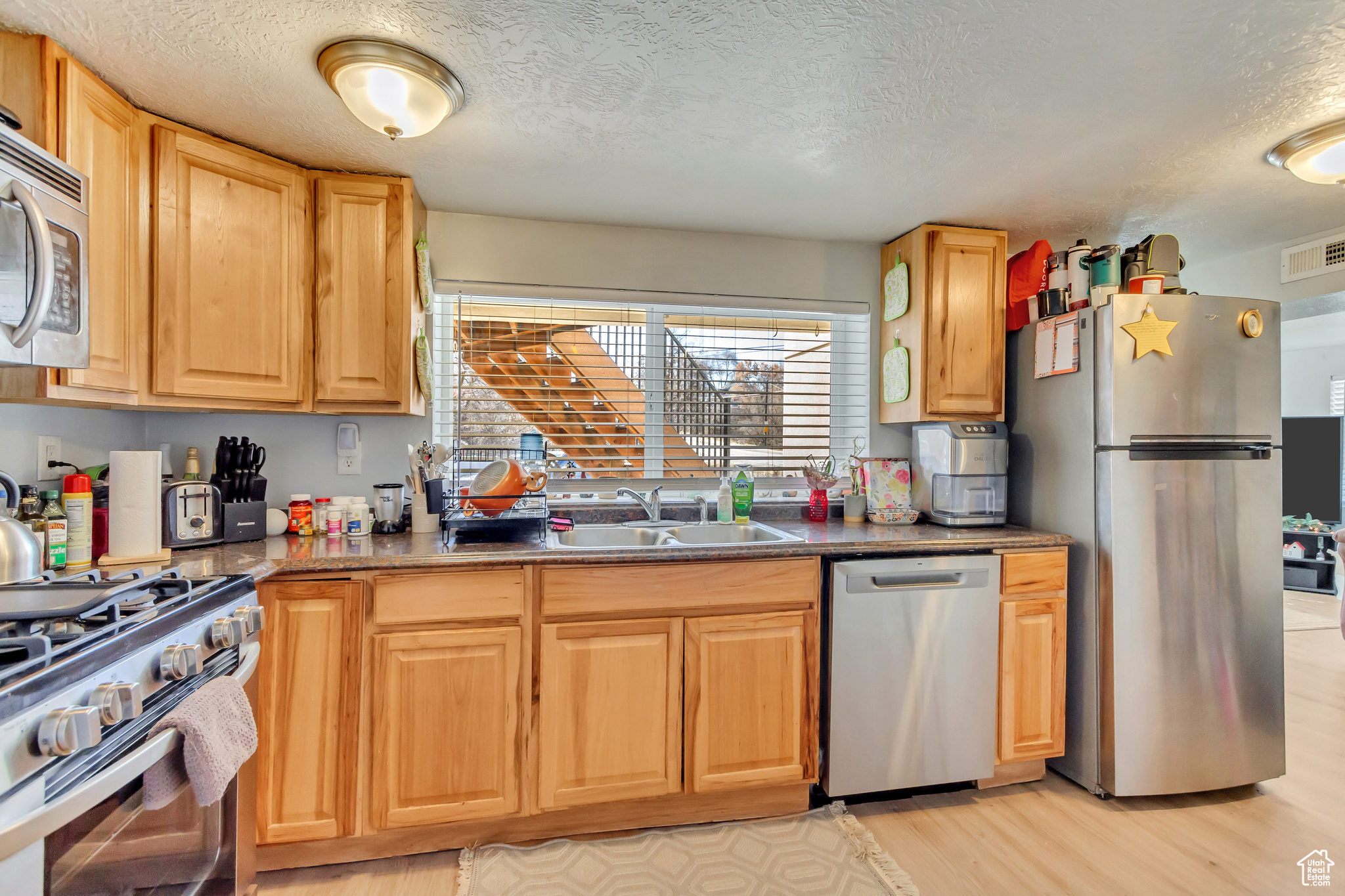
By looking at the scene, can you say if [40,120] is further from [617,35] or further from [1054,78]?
[1054,78]

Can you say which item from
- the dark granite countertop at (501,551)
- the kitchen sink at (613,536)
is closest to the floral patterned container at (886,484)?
the dark granite countertop at (501,551)

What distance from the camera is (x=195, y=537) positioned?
1932mm

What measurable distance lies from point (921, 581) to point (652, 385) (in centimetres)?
138

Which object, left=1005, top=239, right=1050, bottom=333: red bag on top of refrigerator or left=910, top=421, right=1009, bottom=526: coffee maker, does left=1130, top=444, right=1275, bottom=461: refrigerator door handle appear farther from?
left=1005, top=239, right=1050, bottom=333: red bag on top of refrigerator

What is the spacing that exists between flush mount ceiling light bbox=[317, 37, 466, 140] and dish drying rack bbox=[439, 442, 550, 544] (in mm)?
1110

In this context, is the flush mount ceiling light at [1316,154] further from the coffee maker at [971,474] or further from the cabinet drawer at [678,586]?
the cabinet drawer at [678,586]

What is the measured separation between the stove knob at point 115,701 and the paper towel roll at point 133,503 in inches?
34.9

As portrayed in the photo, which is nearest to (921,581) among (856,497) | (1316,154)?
(856,497)

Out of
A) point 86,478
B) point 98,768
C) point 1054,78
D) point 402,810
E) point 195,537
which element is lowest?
point 402,810

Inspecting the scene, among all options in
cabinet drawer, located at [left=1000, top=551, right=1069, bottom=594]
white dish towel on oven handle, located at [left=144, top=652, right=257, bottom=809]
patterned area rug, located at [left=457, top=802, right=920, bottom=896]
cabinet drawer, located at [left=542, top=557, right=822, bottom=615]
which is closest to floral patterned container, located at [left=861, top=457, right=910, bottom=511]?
cabinet drawer, located at [left=1000, top=551, right=1069, bottom=594]

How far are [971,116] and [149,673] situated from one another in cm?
236

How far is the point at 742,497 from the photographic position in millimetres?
2617

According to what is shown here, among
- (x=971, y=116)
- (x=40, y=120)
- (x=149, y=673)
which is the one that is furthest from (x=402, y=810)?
(x=971, y=116)

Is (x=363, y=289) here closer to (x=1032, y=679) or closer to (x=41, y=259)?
(x=41, y=259)
